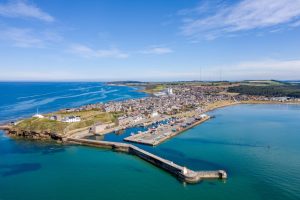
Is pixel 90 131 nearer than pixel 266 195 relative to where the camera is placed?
No

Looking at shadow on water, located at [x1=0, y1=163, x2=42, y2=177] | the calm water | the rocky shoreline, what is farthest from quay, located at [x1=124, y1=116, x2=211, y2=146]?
shadow on water, located at [x1=0, y1=163, x2=42, y2=177]

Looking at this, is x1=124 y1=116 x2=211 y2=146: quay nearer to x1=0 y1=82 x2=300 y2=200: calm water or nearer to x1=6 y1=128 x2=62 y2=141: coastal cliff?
x1=0 y1=82 x2=300 y2=200: calm water

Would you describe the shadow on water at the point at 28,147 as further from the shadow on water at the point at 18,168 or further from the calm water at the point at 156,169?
the shadow on water at the point at 18,168

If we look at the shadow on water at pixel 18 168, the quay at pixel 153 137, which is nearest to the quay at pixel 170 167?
the quay at pixel 153 137

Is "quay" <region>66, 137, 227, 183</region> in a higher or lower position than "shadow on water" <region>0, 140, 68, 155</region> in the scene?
higher

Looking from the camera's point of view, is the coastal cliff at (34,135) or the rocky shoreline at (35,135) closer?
the rocky shoreline at (35,135)

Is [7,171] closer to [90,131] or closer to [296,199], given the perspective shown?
[90,131]

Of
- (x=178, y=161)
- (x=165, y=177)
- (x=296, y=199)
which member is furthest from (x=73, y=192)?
(x=296, y=199)
